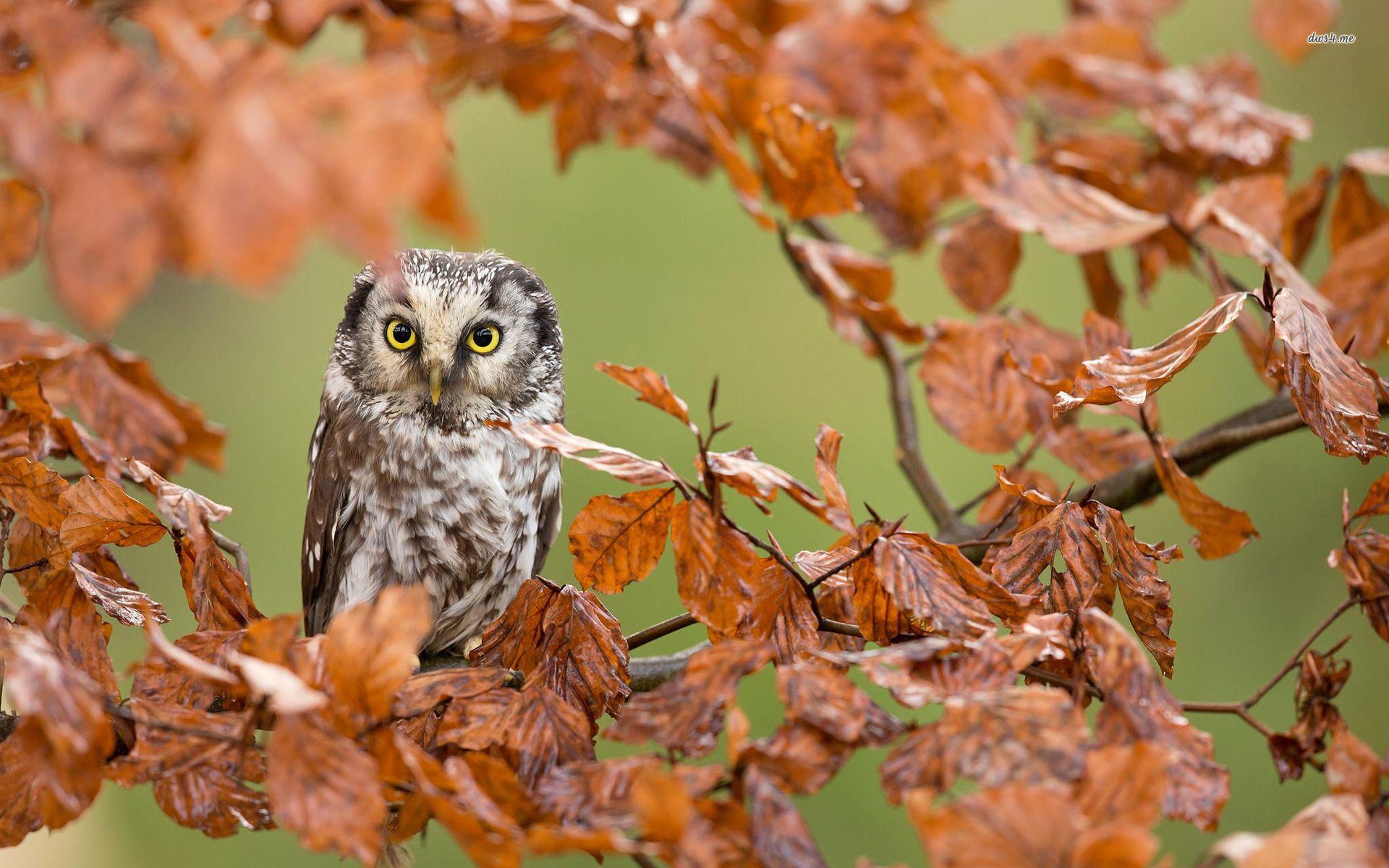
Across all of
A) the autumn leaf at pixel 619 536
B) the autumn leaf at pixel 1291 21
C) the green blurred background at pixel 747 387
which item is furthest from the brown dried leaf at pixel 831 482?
the green blurred background at pixel 747 387

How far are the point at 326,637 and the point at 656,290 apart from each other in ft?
8.75

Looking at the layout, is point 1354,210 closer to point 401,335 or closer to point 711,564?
point 711,564

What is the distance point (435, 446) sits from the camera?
5.11ft

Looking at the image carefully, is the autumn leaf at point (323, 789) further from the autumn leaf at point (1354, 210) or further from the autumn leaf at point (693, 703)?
the autumn leaf at point (1354, 210)

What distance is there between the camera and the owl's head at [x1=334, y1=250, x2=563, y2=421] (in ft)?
4.98

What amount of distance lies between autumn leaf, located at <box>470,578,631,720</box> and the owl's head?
2.00ft

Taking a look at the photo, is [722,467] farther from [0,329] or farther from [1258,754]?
[1258,754]

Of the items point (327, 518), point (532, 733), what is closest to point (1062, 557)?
point (532, 733)

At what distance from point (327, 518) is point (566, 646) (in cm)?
81

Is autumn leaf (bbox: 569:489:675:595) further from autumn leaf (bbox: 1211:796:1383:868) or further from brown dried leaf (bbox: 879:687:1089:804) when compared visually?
autumn leaf (bbox: 1211:796:1383:868)

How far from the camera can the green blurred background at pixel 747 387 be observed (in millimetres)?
2945

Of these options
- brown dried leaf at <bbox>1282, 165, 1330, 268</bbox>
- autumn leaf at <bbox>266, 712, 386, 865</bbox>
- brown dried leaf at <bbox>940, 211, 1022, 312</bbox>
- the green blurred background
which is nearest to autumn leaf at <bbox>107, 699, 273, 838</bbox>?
autumn leaf at <bbox>266, 712, 386, 865</bbox>

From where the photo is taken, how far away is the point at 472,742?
31.8 inches

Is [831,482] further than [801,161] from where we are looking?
No
